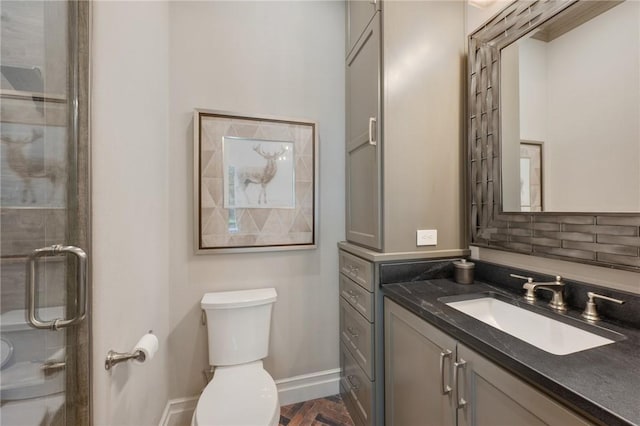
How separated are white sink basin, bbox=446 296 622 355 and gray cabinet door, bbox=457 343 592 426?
31 centimetres

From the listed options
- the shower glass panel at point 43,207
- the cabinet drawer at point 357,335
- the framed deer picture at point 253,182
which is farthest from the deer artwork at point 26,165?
the cabinet drawer at point 357,335

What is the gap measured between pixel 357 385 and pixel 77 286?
147 centimetres

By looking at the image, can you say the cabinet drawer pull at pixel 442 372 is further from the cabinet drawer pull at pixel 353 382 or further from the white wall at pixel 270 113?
the white wall at pixel 270 113

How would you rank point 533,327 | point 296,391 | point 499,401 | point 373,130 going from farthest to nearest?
point 296,391
point 373,130
point 533,327
point 499,401

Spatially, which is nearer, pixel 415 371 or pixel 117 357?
pixel 117 357

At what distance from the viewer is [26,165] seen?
612mm

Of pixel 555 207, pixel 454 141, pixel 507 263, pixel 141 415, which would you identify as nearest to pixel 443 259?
pixel 507 263

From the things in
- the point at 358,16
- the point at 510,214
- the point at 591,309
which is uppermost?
the point at 358,16

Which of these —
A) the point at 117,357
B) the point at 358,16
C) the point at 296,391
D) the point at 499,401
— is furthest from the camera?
the point at 296,391

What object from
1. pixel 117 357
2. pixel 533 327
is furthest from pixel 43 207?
pixel 533 327

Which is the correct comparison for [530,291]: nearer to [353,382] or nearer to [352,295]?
[352,295]

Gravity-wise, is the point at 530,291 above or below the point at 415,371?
above

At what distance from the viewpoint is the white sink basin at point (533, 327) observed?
861mm

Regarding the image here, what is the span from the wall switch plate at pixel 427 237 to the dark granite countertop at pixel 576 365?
45cm
